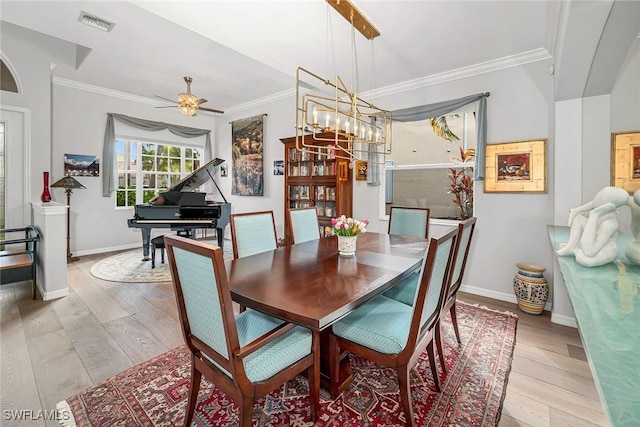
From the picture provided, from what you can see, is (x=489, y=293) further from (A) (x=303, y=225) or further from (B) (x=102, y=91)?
(B) (x=102, y=91)

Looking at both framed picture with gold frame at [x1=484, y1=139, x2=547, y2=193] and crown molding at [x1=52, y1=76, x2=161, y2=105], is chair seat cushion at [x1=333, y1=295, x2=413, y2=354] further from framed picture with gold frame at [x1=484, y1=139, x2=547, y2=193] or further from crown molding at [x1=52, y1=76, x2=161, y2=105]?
crown molding at [x1=52, y1=76, x2=161, y2=105]

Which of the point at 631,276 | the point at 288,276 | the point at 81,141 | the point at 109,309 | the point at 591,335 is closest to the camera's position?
the point at 591,335

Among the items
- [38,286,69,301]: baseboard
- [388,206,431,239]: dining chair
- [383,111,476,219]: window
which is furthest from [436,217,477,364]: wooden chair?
[38,286,69,301]: baseboard

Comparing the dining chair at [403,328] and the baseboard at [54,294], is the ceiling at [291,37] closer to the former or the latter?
the dining chair at [403,328]

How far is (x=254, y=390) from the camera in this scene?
124 centimetres

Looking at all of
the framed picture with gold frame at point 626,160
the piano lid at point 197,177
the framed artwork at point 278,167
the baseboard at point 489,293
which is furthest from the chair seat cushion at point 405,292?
the framed artwork at point 278,167

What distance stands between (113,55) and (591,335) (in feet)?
16.6

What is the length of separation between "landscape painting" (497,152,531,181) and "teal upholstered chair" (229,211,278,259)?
268 centimetres

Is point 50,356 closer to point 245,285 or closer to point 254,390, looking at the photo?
point 245,285

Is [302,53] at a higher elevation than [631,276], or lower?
higher

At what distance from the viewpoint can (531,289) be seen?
3.01 meters

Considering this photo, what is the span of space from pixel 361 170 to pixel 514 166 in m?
1.94

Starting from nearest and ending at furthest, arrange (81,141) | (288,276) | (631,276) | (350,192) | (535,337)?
(631,276) < (288,276) < (535,337) < (350,192) < (81,141)

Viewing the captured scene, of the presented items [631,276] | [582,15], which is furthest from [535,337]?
[582,15]
